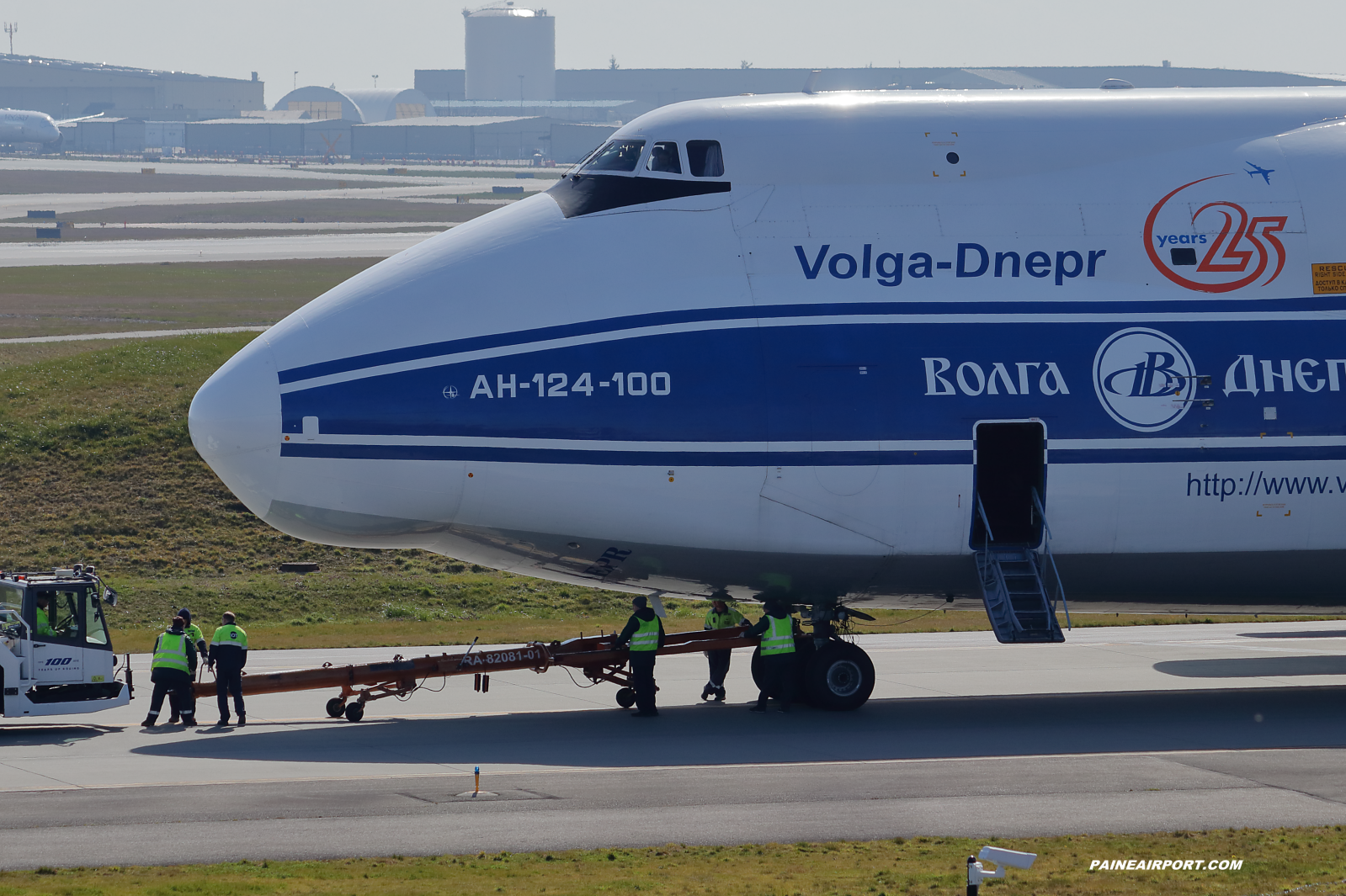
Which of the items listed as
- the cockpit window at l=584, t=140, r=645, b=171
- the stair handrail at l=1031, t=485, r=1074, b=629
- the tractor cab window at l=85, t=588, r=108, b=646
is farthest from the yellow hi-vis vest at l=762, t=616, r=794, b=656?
the tractor cab window at l=85, t=588, r=108, b=646

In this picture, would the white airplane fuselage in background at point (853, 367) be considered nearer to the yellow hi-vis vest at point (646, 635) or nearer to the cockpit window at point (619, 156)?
the cockpit window at point (619, 156)

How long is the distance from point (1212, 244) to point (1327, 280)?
176cm

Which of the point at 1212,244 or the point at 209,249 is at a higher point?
the point at 209,249

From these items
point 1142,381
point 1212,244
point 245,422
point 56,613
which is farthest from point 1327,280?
point 56,613

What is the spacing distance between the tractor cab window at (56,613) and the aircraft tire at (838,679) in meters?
11.5

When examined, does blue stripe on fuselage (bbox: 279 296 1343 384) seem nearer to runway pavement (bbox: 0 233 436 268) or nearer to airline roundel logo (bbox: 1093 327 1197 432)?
airline roundel logo (bbox: 1093 327 1197 432)

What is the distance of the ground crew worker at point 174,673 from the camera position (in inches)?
920

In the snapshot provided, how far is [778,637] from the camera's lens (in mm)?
23188

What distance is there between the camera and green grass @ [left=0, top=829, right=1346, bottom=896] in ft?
48.0

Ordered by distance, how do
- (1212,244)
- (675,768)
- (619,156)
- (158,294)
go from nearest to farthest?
(675,768) < (1212,244) < (619,156) < (158,294)

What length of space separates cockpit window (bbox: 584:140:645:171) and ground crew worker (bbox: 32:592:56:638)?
1085cm

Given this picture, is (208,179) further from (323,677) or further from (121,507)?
(323,677)

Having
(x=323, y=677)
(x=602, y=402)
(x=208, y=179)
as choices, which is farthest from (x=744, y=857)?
(x=208, y=179)

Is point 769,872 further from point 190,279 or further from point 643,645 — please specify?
point 190,279
